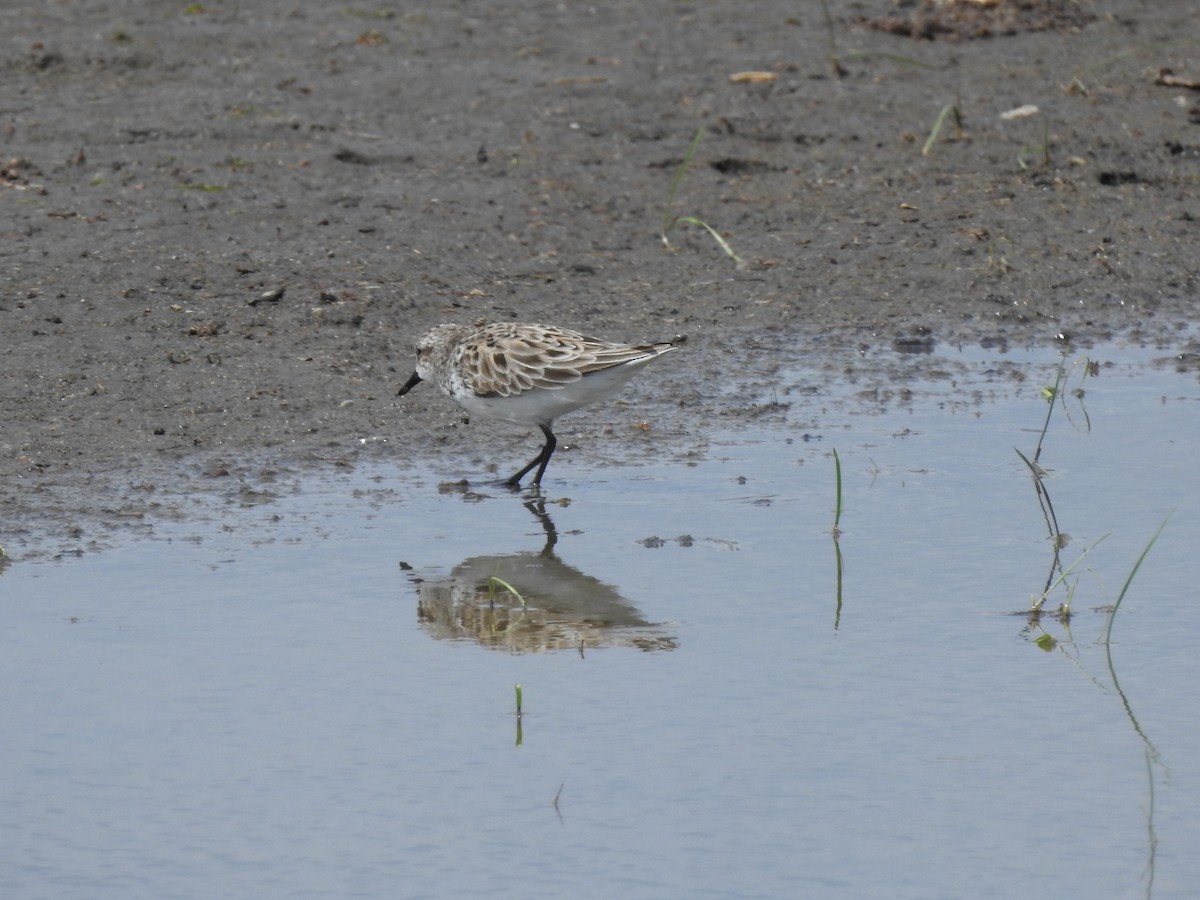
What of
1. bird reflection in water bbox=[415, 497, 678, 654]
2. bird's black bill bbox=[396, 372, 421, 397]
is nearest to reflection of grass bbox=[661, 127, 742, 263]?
bird's black bill bbox=[396, 372, 421, 397]

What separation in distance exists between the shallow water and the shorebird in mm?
330

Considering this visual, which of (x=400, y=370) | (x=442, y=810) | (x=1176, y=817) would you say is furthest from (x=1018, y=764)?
(x=400, y=370)

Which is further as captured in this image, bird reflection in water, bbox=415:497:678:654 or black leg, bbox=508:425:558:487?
black leg, bbox=508:425:558:487

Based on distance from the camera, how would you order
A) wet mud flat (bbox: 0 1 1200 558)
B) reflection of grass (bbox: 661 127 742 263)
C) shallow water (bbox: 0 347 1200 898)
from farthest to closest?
reflection of grass (bbox: 661 127 742 263) → wet mud flat (bbox: 0 1 1200 558) → shallow water (bbox: 0 347 1200 898)

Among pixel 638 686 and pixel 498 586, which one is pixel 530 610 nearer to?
pixel 498 586

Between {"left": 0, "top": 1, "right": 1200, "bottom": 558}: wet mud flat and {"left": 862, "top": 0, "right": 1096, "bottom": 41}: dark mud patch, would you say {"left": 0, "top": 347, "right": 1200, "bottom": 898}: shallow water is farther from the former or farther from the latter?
{"left": 862, "top": 0, "right": 1096, "bottom": 41}: dark mud patch

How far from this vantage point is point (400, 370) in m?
9.05

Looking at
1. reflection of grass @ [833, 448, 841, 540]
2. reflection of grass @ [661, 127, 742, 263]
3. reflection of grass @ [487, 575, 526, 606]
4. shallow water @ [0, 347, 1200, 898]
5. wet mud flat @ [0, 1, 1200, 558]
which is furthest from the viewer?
reflection of grass @ [661, 127, 742, 263]

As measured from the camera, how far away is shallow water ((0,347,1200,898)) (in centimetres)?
476

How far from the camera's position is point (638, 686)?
19.1 ft

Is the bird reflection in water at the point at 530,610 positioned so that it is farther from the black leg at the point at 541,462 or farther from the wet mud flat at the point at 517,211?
the wet mud flat at the point at 517,211

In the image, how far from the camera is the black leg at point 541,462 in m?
7.92

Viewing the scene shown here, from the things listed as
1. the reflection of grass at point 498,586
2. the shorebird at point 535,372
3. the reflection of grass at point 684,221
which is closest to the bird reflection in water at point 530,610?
the reflection of grass at point 498,586

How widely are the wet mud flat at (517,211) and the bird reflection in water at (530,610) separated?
131 centimetres
